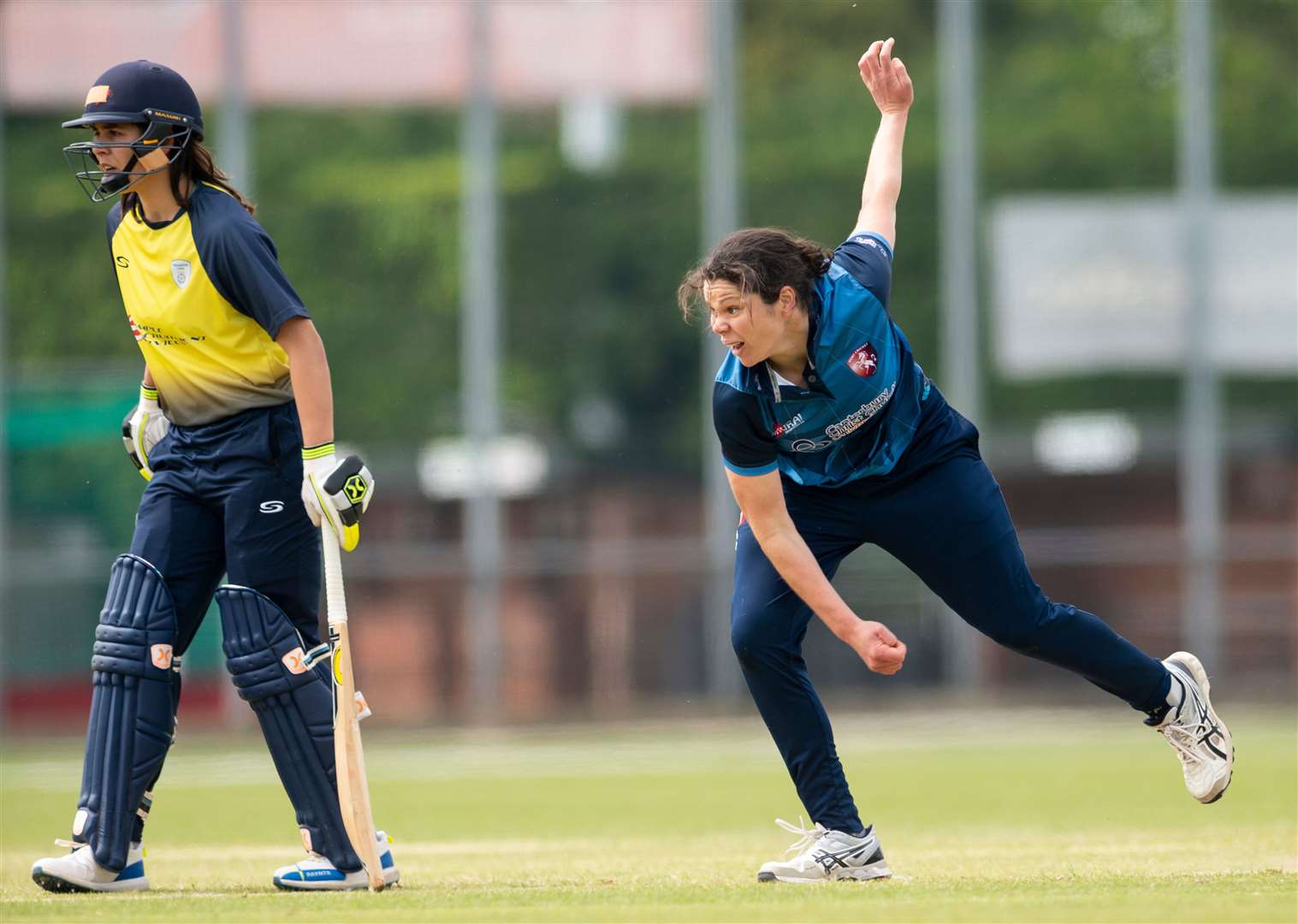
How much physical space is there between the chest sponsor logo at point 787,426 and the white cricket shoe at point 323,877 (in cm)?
154

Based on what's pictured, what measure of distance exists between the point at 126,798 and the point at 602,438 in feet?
42.5

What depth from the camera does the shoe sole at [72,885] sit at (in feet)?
17.7

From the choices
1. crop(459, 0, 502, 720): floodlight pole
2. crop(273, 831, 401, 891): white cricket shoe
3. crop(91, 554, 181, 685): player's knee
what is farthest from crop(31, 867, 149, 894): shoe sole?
crop(459, 0, 502, 720): floodlight pole

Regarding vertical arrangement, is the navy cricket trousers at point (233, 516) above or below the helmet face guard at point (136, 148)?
below

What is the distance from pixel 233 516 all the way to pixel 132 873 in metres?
1.03

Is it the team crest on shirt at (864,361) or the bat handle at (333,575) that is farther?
the bat handle at (333,575)

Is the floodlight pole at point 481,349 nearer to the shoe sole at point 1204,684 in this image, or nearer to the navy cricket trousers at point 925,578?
the shoe sole at point 1204,684

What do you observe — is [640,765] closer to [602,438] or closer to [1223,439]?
[602,438]

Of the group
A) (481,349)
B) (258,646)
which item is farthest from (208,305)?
(481,349)

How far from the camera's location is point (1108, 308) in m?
18.4

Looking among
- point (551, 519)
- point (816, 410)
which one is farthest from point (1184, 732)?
point (551, 519)

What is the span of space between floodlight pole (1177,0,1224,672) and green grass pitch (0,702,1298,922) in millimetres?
3006

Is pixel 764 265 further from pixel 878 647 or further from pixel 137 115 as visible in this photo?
pixel 137 115

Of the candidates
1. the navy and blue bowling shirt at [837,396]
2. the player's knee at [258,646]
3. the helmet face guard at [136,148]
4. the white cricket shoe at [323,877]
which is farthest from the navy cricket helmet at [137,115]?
the white cricket shoe at [323,877]
